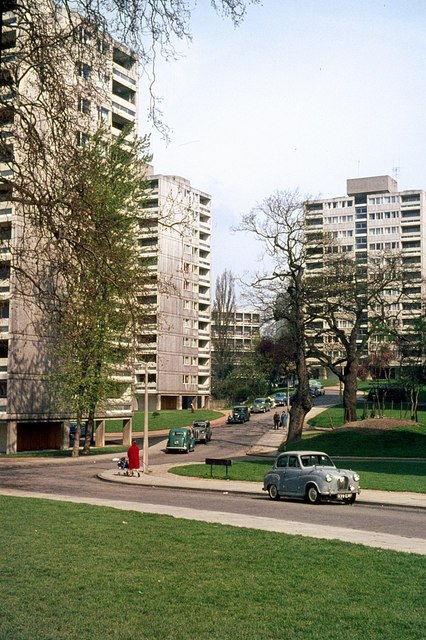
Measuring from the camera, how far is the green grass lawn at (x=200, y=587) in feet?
26.3

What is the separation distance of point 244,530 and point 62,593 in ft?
22.2

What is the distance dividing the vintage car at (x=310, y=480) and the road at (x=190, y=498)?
34cm

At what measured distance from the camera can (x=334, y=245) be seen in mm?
55062

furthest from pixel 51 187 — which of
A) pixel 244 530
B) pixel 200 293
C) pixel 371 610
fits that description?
pixel 200 293

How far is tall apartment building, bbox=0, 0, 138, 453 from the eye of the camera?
31.9ft

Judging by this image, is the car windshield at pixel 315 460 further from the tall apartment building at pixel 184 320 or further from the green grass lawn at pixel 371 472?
the tall apartment building at pixel 184 320

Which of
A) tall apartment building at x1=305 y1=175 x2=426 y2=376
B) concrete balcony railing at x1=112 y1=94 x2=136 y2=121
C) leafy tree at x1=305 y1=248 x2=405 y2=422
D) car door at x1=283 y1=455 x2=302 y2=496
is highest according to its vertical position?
tall apartment building at x1=305 y1=175 x2=426 y2=376

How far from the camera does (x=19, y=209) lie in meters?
11.7

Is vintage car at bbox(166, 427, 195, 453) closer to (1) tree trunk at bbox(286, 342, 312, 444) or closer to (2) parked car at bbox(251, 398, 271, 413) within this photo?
(1) tree trunk at bbox(286, 342, 312, 444)

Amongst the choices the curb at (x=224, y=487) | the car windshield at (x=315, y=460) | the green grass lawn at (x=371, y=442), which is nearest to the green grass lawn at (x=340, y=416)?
the green grass lawn at (x=371, y=442)

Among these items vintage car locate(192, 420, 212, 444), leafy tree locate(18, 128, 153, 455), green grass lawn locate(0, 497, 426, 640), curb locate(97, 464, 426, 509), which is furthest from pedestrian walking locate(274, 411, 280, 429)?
leafy tree locate(18, 128, 153, 455)

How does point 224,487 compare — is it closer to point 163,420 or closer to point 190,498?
point 190,498

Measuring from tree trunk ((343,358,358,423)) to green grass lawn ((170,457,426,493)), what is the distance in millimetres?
12738

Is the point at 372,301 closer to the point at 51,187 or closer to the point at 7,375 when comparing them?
the point at 7,375
